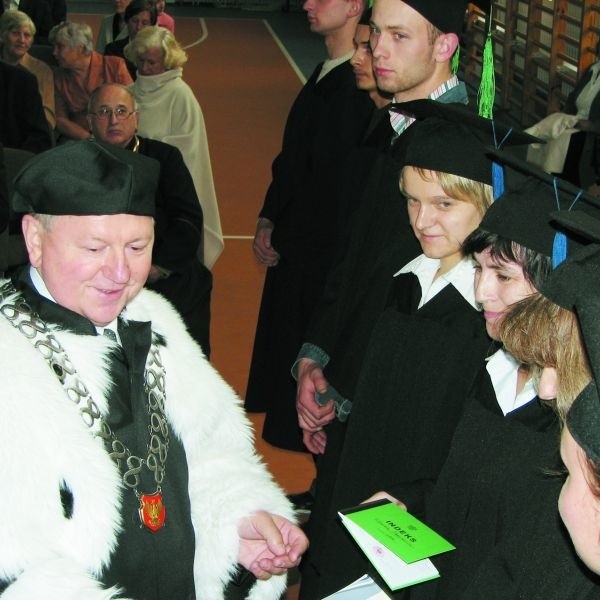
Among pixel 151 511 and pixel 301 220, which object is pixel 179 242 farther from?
pixel 151 511

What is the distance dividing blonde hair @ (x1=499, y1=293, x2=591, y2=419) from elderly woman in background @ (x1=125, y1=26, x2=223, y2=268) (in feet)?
15.3

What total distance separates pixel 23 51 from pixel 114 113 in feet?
10.5

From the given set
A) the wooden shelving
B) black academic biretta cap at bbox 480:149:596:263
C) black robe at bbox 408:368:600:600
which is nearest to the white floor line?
the wooden shelving

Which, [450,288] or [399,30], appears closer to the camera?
[450,288]

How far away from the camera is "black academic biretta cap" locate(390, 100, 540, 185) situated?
2889 millimetres

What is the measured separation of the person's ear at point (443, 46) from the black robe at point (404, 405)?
84cm

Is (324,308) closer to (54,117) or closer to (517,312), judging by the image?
(517,312)

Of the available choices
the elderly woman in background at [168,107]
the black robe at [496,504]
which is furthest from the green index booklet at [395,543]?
the elderly woman in background at [168,107]

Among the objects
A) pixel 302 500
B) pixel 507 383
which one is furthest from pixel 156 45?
pixel 507 383

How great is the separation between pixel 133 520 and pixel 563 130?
720 centimetres

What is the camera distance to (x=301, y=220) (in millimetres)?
4723

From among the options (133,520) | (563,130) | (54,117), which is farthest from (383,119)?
(563,130)

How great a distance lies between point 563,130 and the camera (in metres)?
8.73

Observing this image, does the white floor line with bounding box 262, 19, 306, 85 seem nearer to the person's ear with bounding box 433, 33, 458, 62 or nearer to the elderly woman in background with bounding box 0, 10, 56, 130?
the elderly woman in background with bounding box 0, 10, 56, 130
